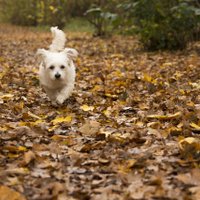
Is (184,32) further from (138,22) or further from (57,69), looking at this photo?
(57,69)

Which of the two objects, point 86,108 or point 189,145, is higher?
point 189,145

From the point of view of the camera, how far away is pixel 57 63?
7.38 meters

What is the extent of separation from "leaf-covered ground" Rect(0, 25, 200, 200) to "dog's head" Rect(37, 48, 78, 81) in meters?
0.47

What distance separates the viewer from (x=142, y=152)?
4.62 metres

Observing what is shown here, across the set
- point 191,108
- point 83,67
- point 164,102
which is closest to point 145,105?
point 164,102

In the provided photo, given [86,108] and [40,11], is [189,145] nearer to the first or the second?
[86,108]

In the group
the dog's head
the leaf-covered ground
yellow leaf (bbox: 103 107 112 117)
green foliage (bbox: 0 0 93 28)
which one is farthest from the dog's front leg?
green foliage (bbox: 0 0 93 28)

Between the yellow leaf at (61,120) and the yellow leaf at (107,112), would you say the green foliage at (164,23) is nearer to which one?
the yellow leaf at (107,112)

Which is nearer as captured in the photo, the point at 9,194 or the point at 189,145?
the point at 9,194

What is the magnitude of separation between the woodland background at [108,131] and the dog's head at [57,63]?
464mm

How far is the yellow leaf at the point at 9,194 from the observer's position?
3.47m

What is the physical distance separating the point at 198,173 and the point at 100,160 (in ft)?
2.98

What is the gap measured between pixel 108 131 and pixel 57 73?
198cm

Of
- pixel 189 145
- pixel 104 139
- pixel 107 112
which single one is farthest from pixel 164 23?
pixel 189 145
